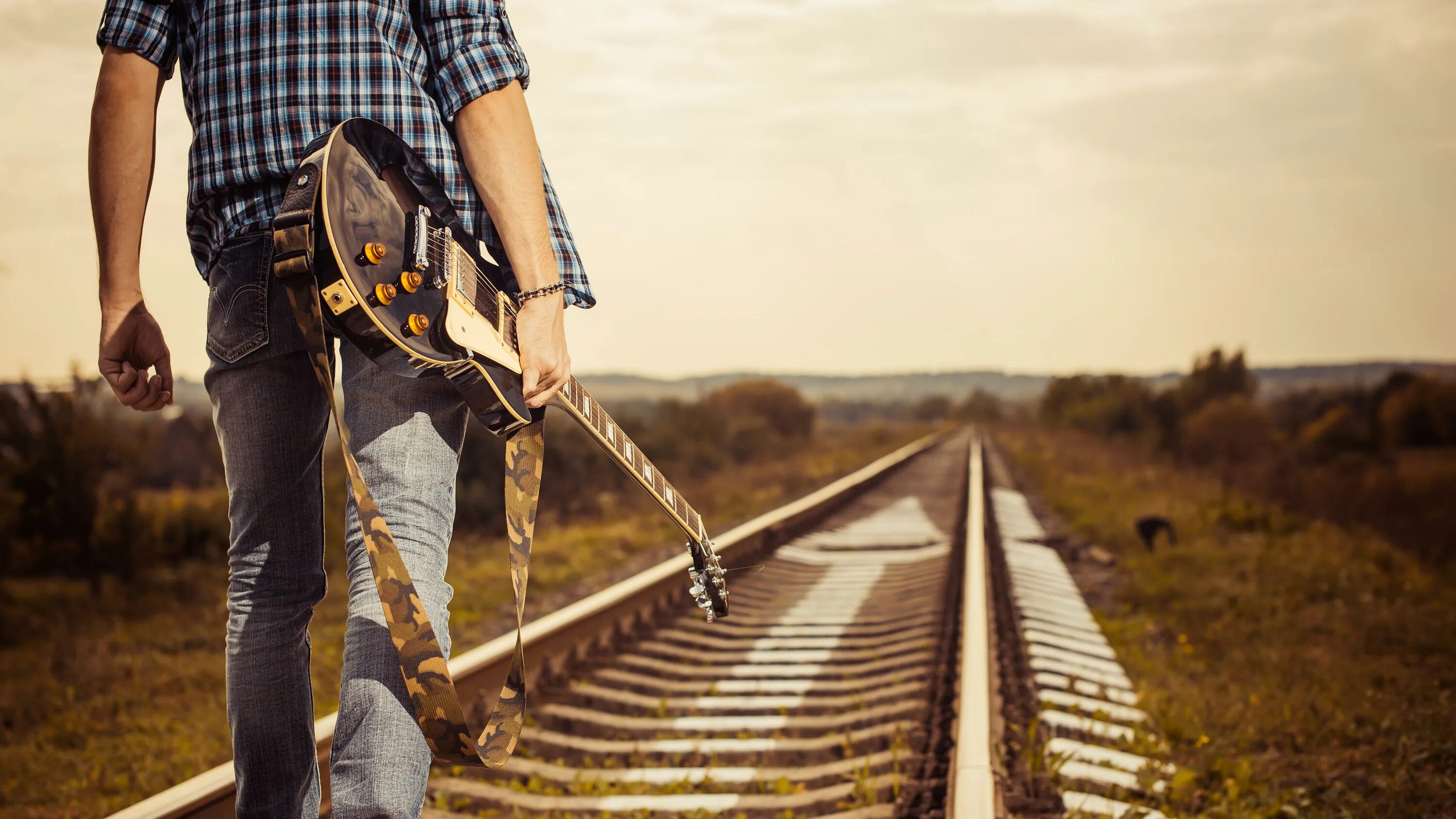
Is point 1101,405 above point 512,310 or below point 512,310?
below

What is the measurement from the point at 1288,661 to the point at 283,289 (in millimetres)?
5054

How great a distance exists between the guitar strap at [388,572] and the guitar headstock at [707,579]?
0.67 m

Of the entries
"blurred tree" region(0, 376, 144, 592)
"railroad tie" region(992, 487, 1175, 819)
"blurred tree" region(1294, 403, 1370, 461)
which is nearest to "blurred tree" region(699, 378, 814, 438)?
"blurred tree" region(1294, 403, 1370, 461)

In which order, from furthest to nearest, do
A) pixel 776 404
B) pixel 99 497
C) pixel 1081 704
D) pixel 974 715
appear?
1. pixel 776 404
2. pixel 99 497
3. pixel 1081 704
4. pixel 974 715

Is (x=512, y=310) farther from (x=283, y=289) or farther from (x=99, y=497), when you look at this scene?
(x=99, y=497)

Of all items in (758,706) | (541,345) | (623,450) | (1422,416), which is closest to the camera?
(541,345)

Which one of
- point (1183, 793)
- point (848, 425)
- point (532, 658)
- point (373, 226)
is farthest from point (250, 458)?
point (848, 425)

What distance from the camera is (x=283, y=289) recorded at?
1512 millimetres

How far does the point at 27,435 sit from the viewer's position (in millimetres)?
7578

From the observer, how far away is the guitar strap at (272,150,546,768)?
1319mm

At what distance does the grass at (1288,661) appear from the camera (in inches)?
127

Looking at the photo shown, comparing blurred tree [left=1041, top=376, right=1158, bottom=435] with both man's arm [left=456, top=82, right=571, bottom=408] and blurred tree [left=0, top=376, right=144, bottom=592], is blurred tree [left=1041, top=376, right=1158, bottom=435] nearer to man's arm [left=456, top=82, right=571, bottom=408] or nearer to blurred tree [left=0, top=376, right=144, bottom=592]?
blurred tree [left=0, top=376, right=144, bottom=592]

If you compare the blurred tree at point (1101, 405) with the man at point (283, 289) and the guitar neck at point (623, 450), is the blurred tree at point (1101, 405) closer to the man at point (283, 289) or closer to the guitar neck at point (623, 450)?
the guitar neck at point (623, 450)

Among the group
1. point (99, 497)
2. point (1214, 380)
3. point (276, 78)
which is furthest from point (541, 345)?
point (1214, 380)
